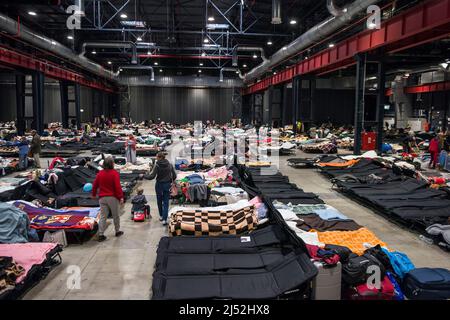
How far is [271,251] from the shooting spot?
5.61 m

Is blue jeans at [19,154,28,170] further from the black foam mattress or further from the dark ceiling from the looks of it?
the black foam mattress

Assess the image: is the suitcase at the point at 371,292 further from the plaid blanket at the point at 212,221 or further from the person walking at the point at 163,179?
the person walking at the point at 163,179

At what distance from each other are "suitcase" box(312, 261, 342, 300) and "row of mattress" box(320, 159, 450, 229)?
3.64 m

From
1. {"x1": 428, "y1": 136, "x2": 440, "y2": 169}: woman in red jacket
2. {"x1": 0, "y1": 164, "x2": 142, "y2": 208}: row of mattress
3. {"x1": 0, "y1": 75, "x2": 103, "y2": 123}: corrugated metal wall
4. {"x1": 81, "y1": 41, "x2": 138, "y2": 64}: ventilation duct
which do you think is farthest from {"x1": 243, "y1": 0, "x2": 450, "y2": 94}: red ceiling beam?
{"x1": 0, "y1": 75, "x2": 103, "y2": 123}: corrugated metal wall

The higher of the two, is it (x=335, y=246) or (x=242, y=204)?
(x=242, y=204)

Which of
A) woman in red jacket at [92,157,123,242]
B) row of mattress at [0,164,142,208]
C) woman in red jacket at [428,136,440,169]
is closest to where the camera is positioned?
woman in red jacket at [92,157,123,242]

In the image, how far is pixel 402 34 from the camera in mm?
12008

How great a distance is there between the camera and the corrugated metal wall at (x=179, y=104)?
44375 millimetres

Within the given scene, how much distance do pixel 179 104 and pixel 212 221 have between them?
39.3 meters

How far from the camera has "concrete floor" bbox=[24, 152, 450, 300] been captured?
4.80 m

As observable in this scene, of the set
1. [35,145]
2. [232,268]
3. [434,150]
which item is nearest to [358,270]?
[232,268]

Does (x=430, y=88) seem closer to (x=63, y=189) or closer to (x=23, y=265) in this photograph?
(x=63, y=189)

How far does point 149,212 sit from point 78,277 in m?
3.10

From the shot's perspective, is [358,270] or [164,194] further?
[164,194]
